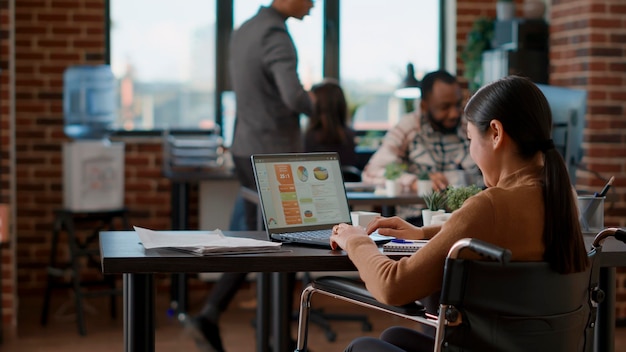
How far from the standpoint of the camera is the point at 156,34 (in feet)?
19.3

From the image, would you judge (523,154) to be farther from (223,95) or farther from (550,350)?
(223,95)

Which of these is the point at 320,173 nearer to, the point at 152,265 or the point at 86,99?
the point at 152,265

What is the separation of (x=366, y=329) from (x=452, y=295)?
9.81 feet

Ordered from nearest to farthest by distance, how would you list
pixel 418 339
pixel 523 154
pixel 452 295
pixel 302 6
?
1. pixel 452 295
2. pixel 523 154
3. pixel 418 339
4. pixel 302 6

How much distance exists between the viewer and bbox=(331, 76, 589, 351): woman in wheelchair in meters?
1.88

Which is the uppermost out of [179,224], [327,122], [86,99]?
[86,99]

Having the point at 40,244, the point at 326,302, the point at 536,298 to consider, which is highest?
the point at 536,298

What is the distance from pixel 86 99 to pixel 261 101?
166cm

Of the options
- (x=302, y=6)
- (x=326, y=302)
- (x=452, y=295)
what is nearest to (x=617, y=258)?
(x=452, y=295)

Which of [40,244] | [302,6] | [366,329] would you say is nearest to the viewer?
[302,6]

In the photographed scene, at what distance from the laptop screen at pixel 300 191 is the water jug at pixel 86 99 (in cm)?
301

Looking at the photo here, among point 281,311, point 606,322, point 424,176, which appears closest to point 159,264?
point 281,311

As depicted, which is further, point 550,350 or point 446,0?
point 446,0

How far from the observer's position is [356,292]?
2.09 m
